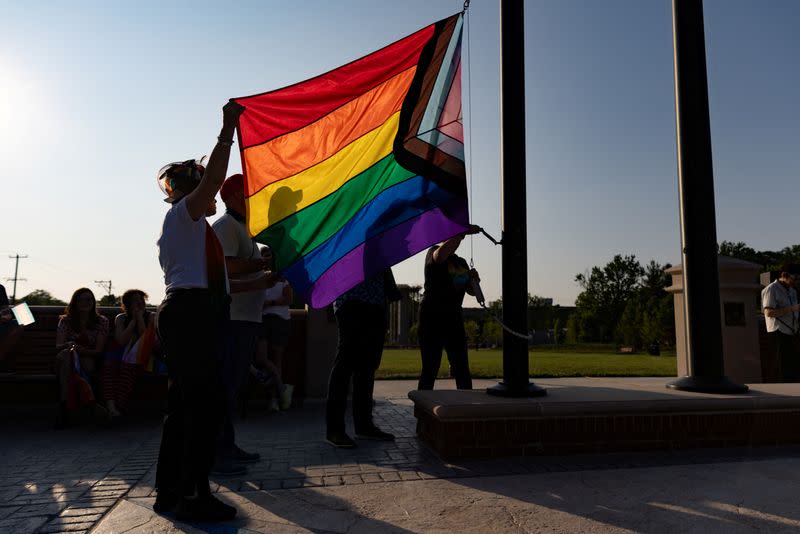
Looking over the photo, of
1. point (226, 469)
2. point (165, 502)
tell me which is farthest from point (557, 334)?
point (165, 502)

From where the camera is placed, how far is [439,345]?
5.16m

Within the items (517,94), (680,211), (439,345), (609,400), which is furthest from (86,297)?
(680,211)

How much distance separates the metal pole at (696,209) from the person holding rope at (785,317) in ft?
8.79

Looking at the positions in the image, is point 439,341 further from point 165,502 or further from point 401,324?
point 401,324

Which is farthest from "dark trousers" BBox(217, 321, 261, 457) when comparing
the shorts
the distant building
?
the distant building

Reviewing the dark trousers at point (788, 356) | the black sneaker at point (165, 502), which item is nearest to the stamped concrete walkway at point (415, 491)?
the black sneaker at point (165, 502)

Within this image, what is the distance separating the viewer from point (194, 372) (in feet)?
8.92

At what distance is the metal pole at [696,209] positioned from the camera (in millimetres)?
4590

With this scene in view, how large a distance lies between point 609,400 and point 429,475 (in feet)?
4.82

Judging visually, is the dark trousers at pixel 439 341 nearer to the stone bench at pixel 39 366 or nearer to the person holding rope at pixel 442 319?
the person holding rope at pixel 442 319

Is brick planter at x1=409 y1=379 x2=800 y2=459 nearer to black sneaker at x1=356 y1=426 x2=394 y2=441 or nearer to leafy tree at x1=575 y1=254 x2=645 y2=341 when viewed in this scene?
black sneaker at x1=356 y1=426 x2=394 y2=441

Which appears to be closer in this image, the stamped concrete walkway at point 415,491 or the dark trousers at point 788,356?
the stamped concrete walkway at point 415,491

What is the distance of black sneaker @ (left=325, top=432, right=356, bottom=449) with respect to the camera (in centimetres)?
422

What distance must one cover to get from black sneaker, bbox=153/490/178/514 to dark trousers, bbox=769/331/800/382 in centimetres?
710
